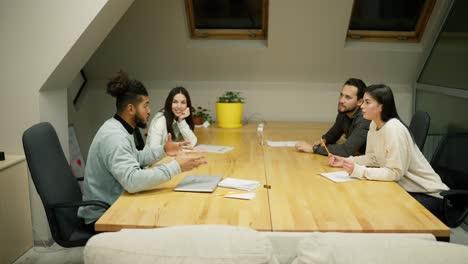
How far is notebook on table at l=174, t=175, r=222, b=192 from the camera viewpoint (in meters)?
2.16

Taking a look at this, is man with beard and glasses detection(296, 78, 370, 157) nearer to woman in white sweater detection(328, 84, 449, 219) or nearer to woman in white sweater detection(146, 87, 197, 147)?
woman in white sweater detection(328, 84, 449, 219)

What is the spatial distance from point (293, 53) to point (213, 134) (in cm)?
Answer: 133

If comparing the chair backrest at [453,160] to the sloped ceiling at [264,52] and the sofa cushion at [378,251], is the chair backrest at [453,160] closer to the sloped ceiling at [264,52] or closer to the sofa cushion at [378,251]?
the sloped ceiling at [264,52]

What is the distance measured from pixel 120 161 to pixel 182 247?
1158mm

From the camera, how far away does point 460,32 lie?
3721 millimetres

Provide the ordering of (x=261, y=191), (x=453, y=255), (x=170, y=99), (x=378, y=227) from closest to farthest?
(x=453, y=255)
(x=378, y=227)
(x=261, y=191)
(x=170, y=99)

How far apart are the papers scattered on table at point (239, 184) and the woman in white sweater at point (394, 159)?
0.60 m

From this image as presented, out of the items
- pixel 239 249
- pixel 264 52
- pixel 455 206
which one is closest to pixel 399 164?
pixel 455 206

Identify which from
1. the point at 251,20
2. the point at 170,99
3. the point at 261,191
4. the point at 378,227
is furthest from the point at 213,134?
the point at 378,227

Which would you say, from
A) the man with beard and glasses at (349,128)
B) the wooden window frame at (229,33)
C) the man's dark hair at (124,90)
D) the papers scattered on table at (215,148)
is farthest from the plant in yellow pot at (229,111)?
the man's dark hair at (124,90)

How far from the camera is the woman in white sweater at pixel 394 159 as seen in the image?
2.37 meters

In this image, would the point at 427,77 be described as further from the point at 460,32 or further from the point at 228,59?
the point at 228,59

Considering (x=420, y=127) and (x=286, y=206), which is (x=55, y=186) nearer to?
(x=286, y=206)

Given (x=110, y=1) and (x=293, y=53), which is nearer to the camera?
(x=110, y=1)
